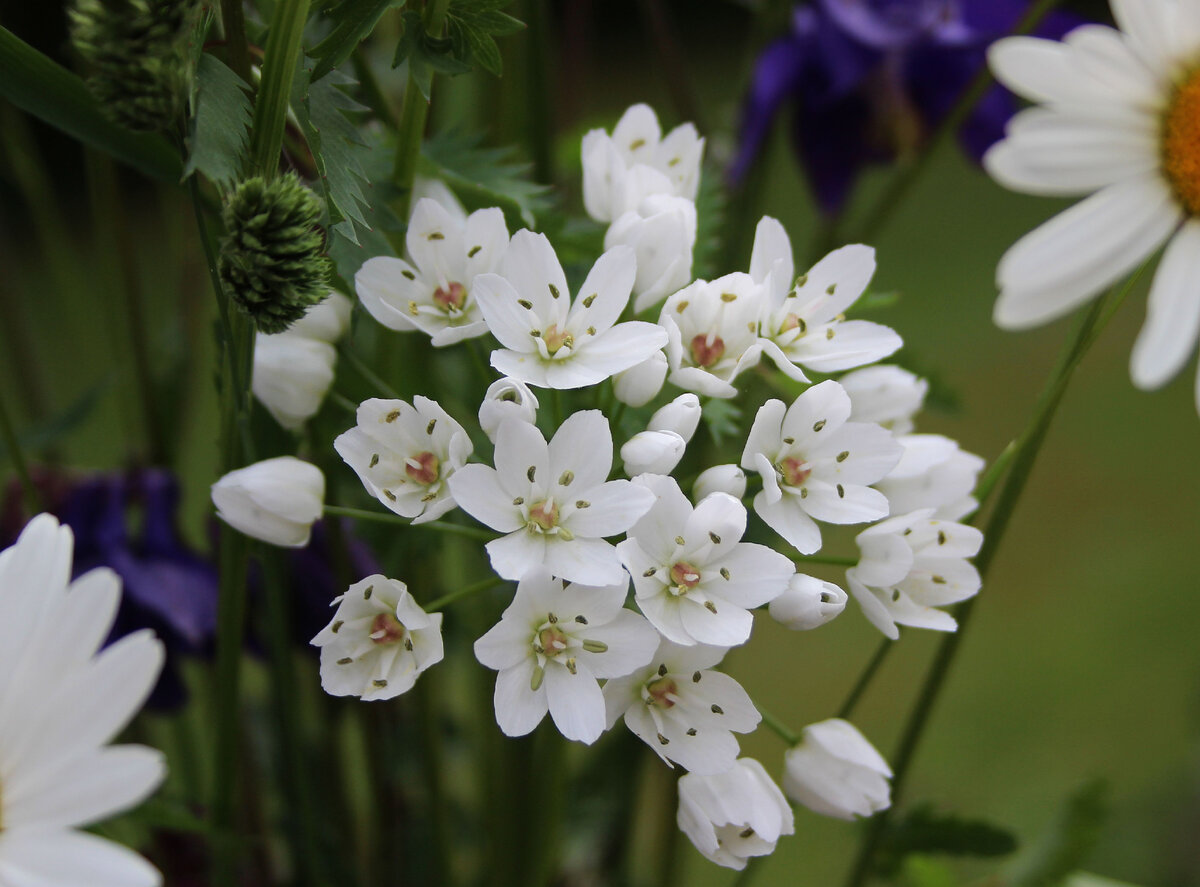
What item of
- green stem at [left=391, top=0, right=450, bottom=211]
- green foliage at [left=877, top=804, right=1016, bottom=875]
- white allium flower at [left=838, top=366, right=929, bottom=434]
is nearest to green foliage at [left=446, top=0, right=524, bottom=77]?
green stem at [left=391, top=0, right=450, bottom=211]

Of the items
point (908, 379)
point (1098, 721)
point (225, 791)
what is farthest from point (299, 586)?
point (1098, 721)

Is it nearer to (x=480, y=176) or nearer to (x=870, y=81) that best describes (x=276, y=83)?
(x=480, y=176)

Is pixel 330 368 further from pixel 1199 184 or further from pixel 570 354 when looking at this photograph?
pixel 1199 184

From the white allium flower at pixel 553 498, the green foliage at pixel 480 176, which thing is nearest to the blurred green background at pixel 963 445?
the green foliage at pixel 480 176

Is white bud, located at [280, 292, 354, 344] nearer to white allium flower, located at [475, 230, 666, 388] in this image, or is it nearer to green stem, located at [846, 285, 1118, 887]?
white allium flower, located at [475, 230, 666, 388]

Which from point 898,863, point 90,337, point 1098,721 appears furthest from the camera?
point 90,337

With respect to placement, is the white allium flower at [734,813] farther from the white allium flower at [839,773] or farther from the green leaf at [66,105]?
the green leaf at [66,105]

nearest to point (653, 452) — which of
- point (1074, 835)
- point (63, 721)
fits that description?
point (63, 721)

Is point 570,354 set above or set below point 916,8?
below
